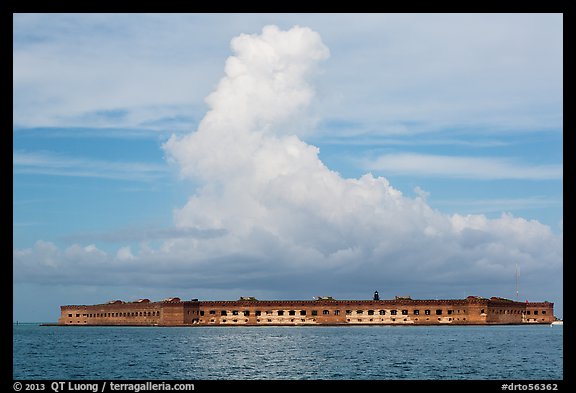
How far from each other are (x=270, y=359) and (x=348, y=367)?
11546mm

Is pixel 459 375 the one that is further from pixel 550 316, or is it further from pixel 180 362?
pixel 550 316

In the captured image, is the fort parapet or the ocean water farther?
the fort parapet

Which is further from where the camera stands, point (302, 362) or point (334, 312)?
point (334, 312)

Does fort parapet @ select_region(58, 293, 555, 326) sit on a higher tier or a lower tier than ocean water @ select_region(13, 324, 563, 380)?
higher

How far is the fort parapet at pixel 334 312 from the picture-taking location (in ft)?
563

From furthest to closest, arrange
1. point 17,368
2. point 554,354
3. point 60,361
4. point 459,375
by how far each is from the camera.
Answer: point 554,354 < point 60,361 < point 17,368 < point 459,375

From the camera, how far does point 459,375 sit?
57156 millimetres

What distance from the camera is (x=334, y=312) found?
568 feet

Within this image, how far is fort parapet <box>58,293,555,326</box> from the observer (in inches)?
6757

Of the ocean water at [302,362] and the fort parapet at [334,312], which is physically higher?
the fort parapet at [334,312]

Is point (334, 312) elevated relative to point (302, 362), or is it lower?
elevated

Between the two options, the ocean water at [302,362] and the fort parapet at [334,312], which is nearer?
the ocean water at [302,362]
